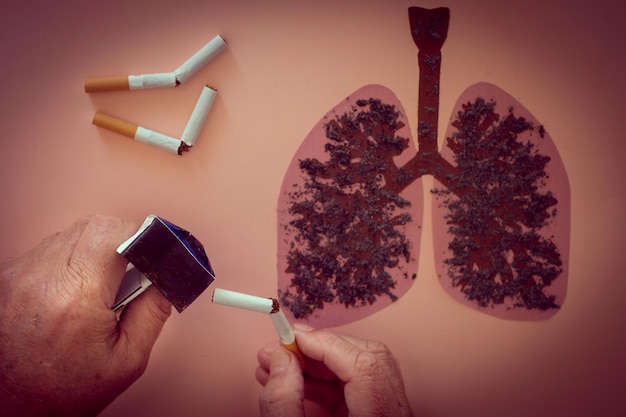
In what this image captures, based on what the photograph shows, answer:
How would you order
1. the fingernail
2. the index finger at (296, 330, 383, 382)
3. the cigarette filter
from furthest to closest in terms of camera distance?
1. the fingernail
2. the index finger at (296, 330, 383, 382)
3. the cigarette filter

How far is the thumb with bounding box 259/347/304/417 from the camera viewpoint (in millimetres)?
884

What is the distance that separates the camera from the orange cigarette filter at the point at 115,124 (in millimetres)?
1121

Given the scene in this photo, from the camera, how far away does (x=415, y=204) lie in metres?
1.17

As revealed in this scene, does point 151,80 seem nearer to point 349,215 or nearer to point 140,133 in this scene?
point 140,133

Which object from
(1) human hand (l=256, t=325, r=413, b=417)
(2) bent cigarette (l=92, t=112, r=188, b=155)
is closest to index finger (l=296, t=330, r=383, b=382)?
(1) human hand (l=256, t=325, r=413, b=417)

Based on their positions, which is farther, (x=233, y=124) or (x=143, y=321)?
(x=233, y=124)

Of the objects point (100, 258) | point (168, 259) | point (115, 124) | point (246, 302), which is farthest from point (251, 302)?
point (115, 124)

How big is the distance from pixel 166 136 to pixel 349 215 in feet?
1.82

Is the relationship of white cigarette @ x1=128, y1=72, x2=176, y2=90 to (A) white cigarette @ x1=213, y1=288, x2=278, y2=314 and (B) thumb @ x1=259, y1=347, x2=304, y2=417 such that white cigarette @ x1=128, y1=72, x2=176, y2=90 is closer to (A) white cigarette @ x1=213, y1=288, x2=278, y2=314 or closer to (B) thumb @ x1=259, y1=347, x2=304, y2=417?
(A) white cigarette @ x1=213, y1=288, x2=278, y2=314

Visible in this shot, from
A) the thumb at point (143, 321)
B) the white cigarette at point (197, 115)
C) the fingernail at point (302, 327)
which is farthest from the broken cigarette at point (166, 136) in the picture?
the fingernail at point (302, 327)

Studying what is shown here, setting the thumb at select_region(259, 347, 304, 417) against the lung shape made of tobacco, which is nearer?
the thumb at select_region(259, 347, 304, 417)

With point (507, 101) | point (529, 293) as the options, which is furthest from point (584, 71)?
point (529, 293)

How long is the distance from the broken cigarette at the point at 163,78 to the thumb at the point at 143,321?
561mm

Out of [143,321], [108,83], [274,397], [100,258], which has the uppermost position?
[108,83]
